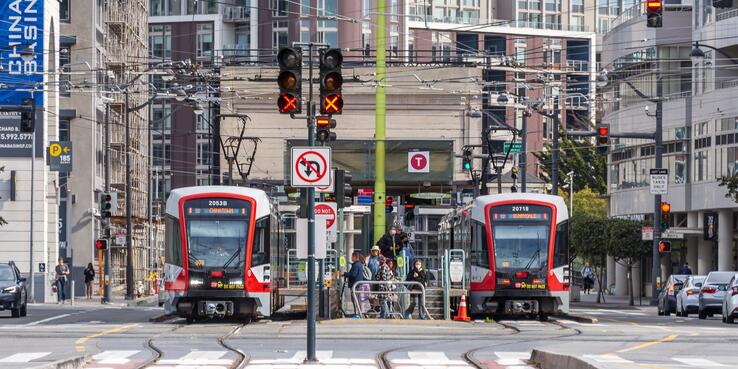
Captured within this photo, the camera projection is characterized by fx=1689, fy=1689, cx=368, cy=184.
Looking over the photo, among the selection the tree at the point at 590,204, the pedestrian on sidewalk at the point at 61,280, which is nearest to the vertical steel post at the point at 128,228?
the pedestrian on sidewalk at the point at 61,280

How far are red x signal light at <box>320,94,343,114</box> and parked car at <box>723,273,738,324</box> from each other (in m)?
21.0

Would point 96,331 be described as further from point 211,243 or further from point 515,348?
point 515,348

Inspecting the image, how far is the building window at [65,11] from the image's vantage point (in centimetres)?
7456

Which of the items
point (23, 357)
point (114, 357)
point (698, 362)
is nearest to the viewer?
point (698, 362)

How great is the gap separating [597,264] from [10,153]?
3042 centimetres

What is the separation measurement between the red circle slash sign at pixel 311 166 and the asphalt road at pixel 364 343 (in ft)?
8.89

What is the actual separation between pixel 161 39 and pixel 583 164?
32400 mm

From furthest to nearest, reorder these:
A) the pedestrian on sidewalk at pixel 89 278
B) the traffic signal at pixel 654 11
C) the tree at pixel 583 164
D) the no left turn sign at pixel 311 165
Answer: the tree at pixel 583 164, the pedestrian on sidewalk at pixel 89 278, the traffic signal at pixel 654 11, the no left turn sign at pixel 311 165

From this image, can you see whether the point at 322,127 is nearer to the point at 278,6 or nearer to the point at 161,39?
the point at 278,6

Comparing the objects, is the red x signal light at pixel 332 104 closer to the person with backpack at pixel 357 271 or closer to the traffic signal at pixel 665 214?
the person with backpack at pixel 357 271

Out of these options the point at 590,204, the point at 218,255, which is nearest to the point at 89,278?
the point at 218,255

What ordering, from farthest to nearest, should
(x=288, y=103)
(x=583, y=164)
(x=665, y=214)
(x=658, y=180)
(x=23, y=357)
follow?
(x=583, y=164)
(x=658, y=180)
(x=665, y=214)
(x=23, y=357)
(x=288, y=103)

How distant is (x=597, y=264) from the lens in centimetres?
8244

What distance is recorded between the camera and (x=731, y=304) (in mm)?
42969
